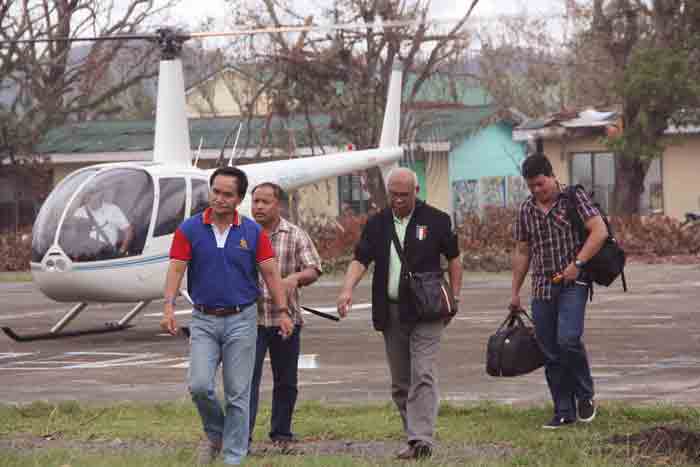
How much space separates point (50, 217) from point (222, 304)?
10285 mm

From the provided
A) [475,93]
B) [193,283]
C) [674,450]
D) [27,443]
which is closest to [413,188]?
[193,283]

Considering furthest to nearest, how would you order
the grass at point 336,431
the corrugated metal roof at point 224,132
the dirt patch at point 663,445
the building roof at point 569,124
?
the corrugated metal roof at point 224,132 → the building roof at point 569,124 → the grass at point 336,431 → the dirt patch at point 663,445

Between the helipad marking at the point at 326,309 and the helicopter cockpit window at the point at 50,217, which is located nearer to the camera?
the helicopter cockpit window at the point at 50,217

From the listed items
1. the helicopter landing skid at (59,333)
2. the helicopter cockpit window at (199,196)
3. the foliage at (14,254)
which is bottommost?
the foliage at (14,254)

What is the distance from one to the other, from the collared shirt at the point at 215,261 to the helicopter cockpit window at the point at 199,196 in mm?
10372

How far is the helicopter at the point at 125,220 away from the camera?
18344mm

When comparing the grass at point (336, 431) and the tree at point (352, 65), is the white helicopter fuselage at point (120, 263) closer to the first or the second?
the grass at point (336, 431)

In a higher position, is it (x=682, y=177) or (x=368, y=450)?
(x=368, y=450)

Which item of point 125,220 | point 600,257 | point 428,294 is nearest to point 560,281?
point 600,257

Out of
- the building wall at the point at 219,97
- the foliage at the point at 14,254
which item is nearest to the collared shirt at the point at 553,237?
the foliage at the point at 14,254

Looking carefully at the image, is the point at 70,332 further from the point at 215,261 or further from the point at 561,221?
the point at 215,261

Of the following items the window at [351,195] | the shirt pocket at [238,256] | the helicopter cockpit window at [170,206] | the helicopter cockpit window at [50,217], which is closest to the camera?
the shirt pocket at [238,256]

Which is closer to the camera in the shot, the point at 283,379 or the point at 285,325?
the point at 285,325

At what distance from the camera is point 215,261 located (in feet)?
29.2
